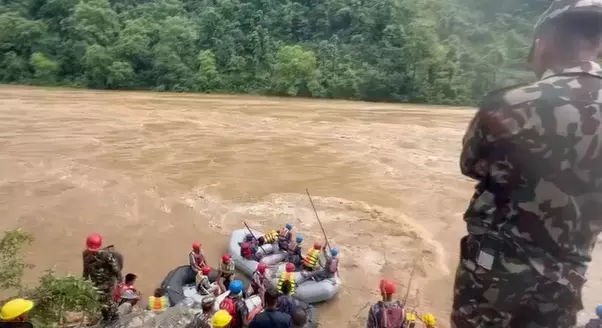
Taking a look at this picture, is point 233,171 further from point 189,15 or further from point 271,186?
point 189,15

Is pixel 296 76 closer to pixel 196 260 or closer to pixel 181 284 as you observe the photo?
pixel 196 260

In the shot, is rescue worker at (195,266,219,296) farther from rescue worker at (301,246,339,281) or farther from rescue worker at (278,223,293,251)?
rescue worker at (278,223,293,251)

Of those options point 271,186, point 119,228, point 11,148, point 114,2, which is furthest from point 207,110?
point 114,2

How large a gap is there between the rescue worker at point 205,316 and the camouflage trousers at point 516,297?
327 centimetres

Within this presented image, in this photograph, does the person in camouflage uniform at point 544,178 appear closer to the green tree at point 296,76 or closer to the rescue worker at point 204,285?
the rescue worker at point 204,285

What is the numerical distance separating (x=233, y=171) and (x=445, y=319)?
769 centimetres

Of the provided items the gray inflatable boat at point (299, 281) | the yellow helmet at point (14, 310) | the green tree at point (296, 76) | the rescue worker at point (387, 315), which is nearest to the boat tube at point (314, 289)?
the gray inflatable boat at point (299, 281)

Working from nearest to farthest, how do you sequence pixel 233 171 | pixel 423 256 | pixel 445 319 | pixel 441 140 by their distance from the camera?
pixel 445 319, pixel 423 256, pixel 233 171, pixel 441 140

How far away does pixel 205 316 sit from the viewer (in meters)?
4.42

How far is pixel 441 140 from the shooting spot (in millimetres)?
17531

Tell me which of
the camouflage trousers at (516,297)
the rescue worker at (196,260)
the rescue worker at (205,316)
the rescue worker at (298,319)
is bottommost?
the rescue worker at (196,260)

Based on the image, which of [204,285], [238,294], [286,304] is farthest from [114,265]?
[286,304]

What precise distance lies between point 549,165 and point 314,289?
17.9 feet

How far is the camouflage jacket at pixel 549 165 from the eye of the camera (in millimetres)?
1285
